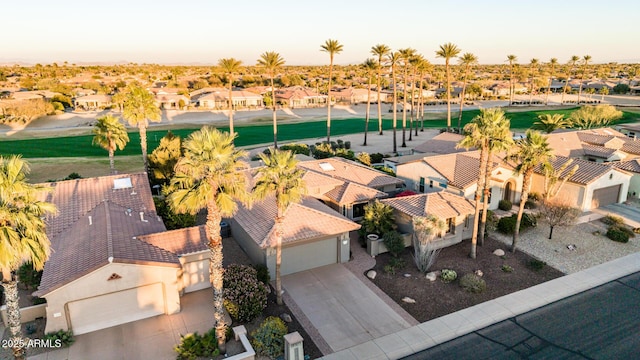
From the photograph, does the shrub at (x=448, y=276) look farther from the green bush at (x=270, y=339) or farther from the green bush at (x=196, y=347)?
the green bush at (x=196, y=347)

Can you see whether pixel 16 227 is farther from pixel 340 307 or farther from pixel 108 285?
pixel 340 307

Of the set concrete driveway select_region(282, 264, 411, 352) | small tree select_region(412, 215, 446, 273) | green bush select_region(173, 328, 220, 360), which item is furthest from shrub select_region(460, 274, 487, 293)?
green bush select_region(173, 328, 220, 360)

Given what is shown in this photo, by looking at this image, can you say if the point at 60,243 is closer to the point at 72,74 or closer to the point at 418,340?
the point at 418,340

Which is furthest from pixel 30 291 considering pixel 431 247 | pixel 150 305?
pixel 431 247

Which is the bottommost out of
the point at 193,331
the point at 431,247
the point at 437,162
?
the point at 193,331

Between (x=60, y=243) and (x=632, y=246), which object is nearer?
(x=60, y=243)

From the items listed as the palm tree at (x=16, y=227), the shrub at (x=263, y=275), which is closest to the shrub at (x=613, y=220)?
the shrub at (x=263, y=275)
